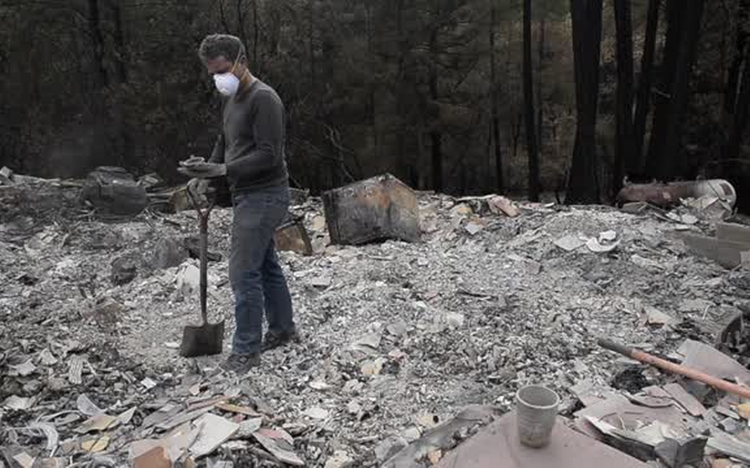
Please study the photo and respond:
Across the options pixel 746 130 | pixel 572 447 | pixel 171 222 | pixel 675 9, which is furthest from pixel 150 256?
pixel 746 130

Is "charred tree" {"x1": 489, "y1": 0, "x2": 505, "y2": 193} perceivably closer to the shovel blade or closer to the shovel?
the shovel

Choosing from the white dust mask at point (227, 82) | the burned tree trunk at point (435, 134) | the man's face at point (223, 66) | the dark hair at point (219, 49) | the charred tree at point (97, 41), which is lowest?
the burned tree trunk at point (435, 134)

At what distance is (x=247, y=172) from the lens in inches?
123

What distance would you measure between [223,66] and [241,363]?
1.60 m

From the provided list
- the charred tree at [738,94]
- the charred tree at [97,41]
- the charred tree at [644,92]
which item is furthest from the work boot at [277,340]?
the charred tree at [97,41]

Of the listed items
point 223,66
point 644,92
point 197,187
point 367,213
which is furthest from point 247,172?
point 644,92

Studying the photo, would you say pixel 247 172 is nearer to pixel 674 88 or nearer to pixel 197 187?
pixel 197 187

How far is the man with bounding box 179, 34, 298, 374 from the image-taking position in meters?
3.10

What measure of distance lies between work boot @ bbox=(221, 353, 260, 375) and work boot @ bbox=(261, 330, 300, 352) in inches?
9.4

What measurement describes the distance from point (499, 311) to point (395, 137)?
44.8ft

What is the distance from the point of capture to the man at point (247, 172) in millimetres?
3098

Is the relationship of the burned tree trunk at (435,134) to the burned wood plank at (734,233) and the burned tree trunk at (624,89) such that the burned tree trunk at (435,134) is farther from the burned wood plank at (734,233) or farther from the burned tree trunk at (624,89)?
the burned wood plank at (734,233)

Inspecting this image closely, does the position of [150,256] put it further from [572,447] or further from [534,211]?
[572,447]

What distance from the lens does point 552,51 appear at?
19547 mm
